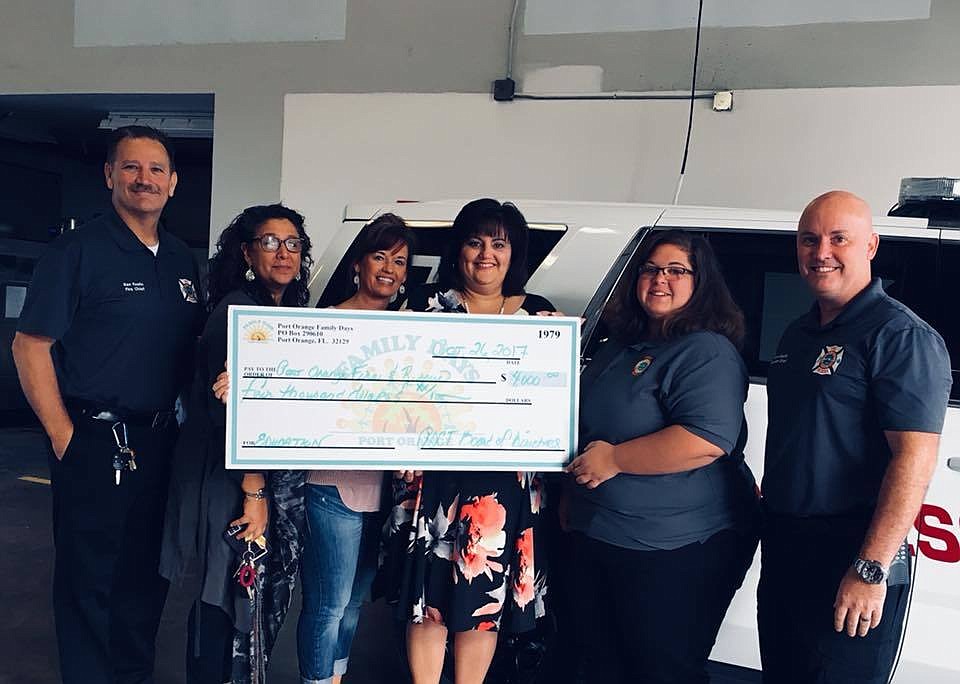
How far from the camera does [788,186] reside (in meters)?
4.83

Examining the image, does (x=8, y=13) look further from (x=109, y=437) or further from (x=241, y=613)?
(x=241, y=613)

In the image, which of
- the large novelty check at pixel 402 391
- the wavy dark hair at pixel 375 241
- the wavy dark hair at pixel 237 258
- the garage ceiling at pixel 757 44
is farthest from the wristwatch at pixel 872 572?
the garage ceiling at pixel 757 44

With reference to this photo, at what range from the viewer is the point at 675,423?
187cm

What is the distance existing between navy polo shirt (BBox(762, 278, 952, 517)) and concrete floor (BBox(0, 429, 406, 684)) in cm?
152

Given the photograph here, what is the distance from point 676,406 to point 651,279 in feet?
1.03

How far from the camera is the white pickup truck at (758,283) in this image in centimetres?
221

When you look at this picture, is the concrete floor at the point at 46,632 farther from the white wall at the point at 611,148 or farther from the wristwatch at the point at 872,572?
the white wall at the point at 611,148

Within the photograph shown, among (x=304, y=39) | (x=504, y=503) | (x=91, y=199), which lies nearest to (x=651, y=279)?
(x=504, y=503)

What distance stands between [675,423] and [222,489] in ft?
3.84

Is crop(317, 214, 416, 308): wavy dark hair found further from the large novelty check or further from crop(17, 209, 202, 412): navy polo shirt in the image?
crop(17, 209, 202, 412): navy polo shirt

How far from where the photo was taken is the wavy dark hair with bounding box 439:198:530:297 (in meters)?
2.13

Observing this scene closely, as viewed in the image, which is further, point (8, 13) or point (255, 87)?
point (8, 13)

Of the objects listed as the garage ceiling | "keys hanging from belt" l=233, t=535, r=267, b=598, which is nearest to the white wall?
the garage ceiling

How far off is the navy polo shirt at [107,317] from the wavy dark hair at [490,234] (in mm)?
816
